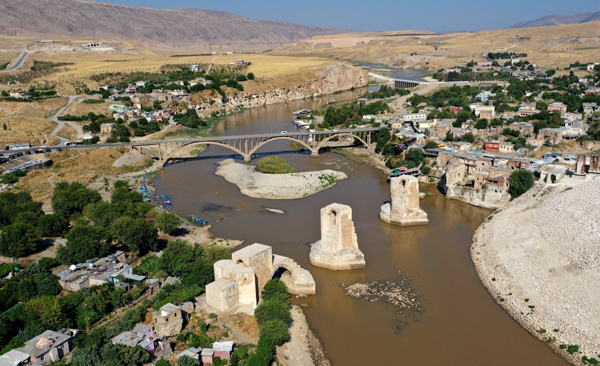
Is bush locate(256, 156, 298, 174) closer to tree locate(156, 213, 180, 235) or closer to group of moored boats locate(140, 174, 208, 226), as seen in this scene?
group of moored boats locate(140, 174, 208, 226)

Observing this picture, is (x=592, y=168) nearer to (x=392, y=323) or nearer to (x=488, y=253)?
(x=488, y=253)

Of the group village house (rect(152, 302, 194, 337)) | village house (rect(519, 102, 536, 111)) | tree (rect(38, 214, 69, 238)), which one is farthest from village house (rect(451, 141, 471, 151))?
tree (rect(38, 214, 69, 238))

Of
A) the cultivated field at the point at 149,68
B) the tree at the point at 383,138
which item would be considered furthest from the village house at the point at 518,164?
the cultivated field at the point at 149,68

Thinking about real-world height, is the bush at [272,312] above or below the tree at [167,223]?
below

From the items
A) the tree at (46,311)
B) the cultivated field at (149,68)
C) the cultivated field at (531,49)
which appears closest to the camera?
the tree at (46,311)

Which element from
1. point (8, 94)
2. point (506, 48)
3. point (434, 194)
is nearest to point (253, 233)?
point (434, 194)

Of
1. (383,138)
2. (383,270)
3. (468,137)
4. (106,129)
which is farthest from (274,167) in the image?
(106,129)

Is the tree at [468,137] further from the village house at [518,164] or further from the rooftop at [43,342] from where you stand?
the rooftop at [43,342]

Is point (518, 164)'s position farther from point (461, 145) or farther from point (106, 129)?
point (106, 129)
